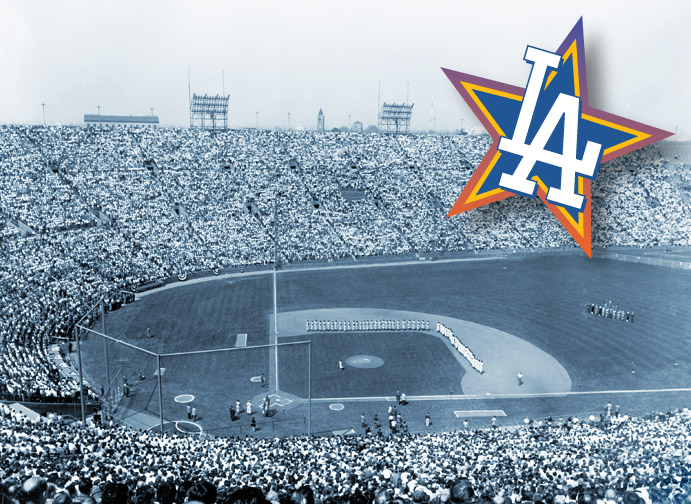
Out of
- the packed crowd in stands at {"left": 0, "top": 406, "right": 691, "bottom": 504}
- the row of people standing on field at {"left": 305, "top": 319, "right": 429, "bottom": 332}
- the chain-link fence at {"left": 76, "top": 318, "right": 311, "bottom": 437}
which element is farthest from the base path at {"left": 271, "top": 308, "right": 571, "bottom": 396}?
the packed crowd in stands at {"left": 0, "top": 406, "right": 691, "bottom": 504}

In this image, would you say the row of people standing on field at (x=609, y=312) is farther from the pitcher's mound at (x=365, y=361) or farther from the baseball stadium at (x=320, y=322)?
the pitcher's mound at (x=365, y=361)

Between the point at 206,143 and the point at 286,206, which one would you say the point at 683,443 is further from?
the point at 206,143

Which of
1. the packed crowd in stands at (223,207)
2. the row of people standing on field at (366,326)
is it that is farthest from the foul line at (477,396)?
the packed crowd in stands at (223,207)

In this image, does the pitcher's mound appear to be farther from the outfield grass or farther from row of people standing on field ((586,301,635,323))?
row of people standing on field ((586,301,635,323))

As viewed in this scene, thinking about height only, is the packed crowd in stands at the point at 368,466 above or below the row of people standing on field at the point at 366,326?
above

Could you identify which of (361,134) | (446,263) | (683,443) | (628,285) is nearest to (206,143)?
(361,134)
